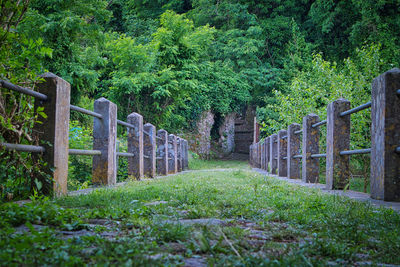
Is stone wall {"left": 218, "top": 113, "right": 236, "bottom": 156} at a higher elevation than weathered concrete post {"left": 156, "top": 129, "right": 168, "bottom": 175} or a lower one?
higher

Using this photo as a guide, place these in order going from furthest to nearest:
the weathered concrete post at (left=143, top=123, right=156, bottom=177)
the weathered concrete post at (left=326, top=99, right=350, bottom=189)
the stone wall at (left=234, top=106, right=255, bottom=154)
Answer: the stone wall at (left=234, top=106, right=255, bottom=154), the weathered concrete post at (left=143, top=123, right=156, bottom=177), the weathered concrete post at (left=326, top=99, right=350, bottom=189)

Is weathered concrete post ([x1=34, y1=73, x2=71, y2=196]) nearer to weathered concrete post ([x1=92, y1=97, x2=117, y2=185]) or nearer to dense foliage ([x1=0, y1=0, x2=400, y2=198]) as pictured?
dense foliage ([x1=0, y1=0, x2=400, y2=198])

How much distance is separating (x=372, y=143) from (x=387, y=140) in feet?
0.84

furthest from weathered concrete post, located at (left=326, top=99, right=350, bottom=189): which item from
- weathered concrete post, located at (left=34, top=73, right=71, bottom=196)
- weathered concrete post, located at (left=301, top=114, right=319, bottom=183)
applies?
weathered concrete post, located at (left=34, top=73, right=71, bottom=196)

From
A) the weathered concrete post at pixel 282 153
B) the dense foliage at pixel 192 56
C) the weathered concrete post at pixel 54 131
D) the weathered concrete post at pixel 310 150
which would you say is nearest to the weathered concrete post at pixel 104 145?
the dense foliage at pixel 192 56

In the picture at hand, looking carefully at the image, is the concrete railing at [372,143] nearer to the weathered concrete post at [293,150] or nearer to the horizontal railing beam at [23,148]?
the weathered concrete post at [293,150]

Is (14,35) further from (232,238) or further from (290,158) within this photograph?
(290,158)

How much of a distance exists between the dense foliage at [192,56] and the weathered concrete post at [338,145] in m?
2.89

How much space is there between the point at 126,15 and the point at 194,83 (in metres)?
11.9

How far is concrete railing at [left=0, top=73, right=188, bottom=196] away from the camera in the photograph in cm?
332

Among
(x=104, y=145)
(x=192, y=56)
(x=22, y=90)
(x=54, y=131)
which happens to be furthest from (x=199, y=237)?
(x=192, y=56)

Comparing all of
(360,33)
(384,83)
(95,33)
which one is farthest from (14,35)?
(360,33)

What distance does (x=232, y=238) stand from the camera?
1.72 m

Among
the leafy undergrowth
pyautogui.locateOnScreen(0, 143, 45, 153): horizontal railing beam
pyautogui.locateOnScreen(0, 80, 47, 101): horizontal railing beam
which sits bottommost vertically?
the leafy undergrowth
